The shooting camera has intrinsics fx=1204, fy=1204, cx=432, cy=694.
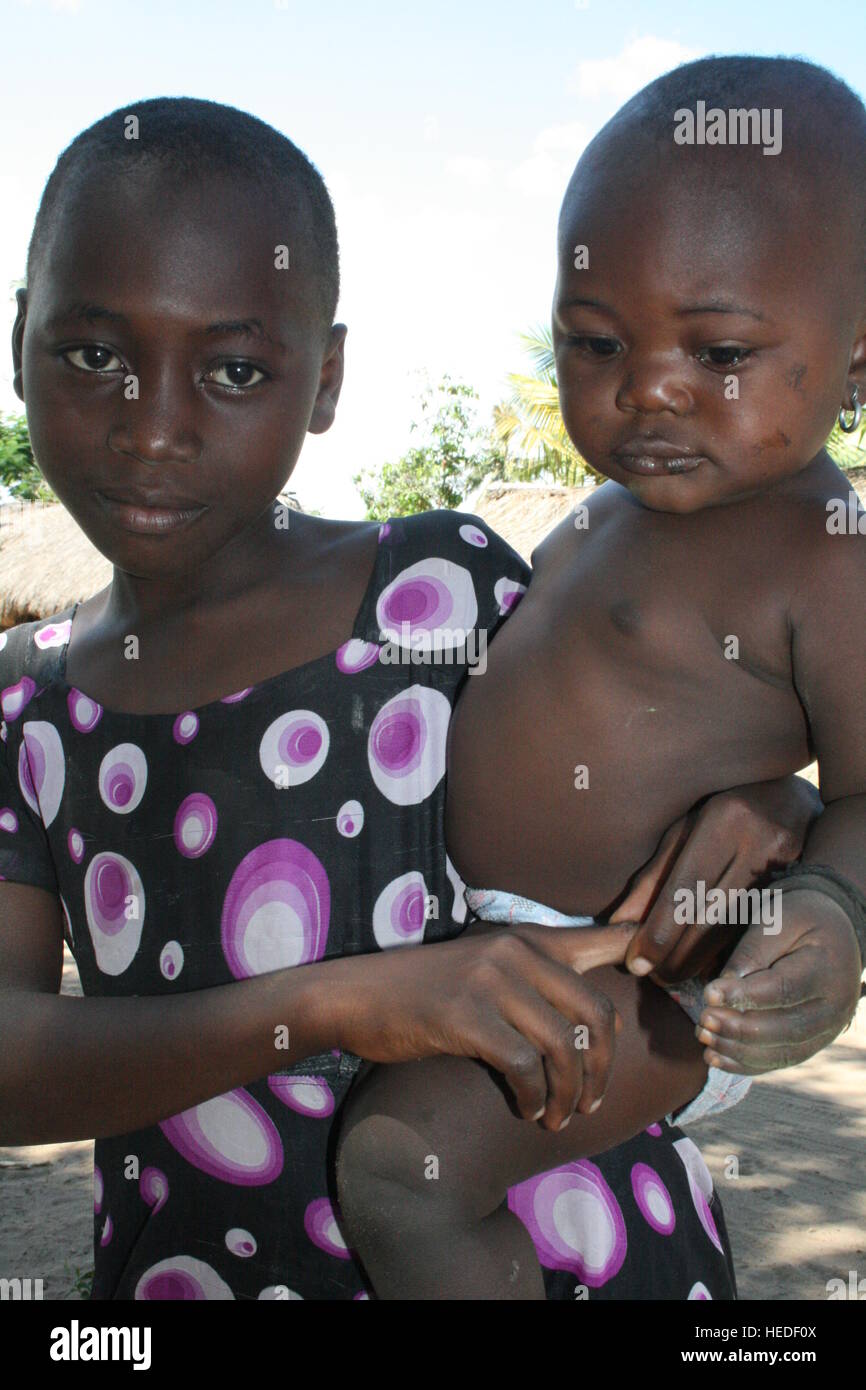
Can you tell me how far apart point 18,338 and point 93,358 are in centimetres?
23

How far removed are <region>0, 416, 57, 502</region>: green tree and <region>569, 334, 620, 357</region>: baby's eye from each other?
17.0 meters

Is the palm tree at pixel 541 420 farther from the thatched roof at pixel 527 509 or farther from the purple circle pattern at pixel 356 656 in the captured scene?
the purple circle pattern at pixel 356 656

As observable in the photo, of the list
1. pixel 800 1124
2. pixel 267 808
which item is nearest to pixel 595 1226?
pixel 267 808

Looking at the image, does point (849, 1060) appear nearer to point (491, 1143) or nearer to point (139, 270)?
point (491, 1143)

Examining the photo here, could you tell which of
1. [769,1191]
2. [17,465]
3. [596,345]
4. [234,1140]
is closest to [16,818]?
[234,1140]

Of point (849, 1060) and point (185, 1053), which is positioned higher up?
point (185, 1053)

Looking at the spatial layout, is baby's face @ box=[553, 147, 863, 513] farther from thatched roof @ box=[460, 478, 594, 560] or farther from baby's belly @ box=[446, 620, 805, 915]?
thatched roof @ box=[460, 478, 594, 560]

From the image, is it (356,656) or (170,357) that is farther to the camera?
(356,656)

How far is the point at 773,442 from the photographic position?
1.38m

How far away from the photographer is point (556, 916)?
1.48 meters

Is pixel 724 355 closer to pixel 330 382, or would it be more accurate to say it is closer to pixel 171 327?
pixel 330 382

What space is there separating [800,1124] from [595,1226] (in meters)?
3.46

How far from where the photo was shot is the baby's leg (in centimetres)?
117

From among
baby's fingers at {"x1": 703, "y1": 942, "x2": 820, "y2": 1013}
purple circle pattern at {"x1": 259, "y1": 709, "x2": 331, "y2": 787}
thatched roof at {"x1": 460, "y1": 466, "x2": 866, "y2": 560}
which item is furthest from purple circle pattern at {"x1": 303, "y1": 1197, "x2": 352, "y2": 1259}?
thatched roof at {"x1": 460, "y1": 466, "x2": 866, "y2": 560}
